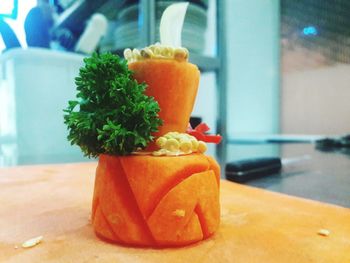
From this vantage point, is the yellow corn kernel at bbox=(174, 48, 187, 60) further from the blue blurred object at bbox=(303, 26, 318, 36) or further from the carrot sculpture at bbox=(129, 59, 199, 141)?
the blue blurred object at bbox=(303, 26, 318, 36)

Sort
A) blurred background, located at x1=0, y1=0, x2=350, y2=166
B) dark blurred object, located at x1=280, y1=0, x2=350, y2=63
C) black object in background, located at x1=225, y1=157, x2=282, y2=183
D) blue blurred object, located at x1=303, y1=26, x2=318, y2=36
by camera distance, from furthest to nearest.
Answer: blue blurred object, located at x1=303, y1=26, x2=318, y2=36, dark blurred object, located at x1=280, y1=0, x2=350, y2=63, blurred background, located at x1=0, y1=0, x2=350, y2=166, black object in background, located at x1=225, y1=157, x2=282, y2=183

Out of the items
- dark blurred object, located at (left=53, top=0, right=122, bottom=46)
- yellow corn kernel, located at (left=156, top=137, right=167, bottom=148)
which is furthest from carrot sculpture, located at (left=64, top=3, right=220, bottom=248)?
dark blurred object, located at (left=53, top=0, right=122, bottom=46)

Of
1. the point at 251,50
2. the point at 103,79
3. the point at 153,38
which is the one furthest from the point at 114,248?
the point at 251,50

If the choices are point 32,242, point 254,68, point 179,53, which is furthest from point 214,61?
point 32,242

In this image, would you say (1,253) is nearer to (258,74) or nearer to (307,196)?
(307,196)

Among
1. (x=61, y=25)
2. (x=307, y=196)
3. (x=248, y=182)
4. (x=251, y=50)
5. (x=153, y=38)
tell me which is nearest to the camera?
(x=307, y=196)

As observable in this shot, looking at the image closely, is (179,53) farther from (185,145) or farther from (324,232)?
(324,232)
